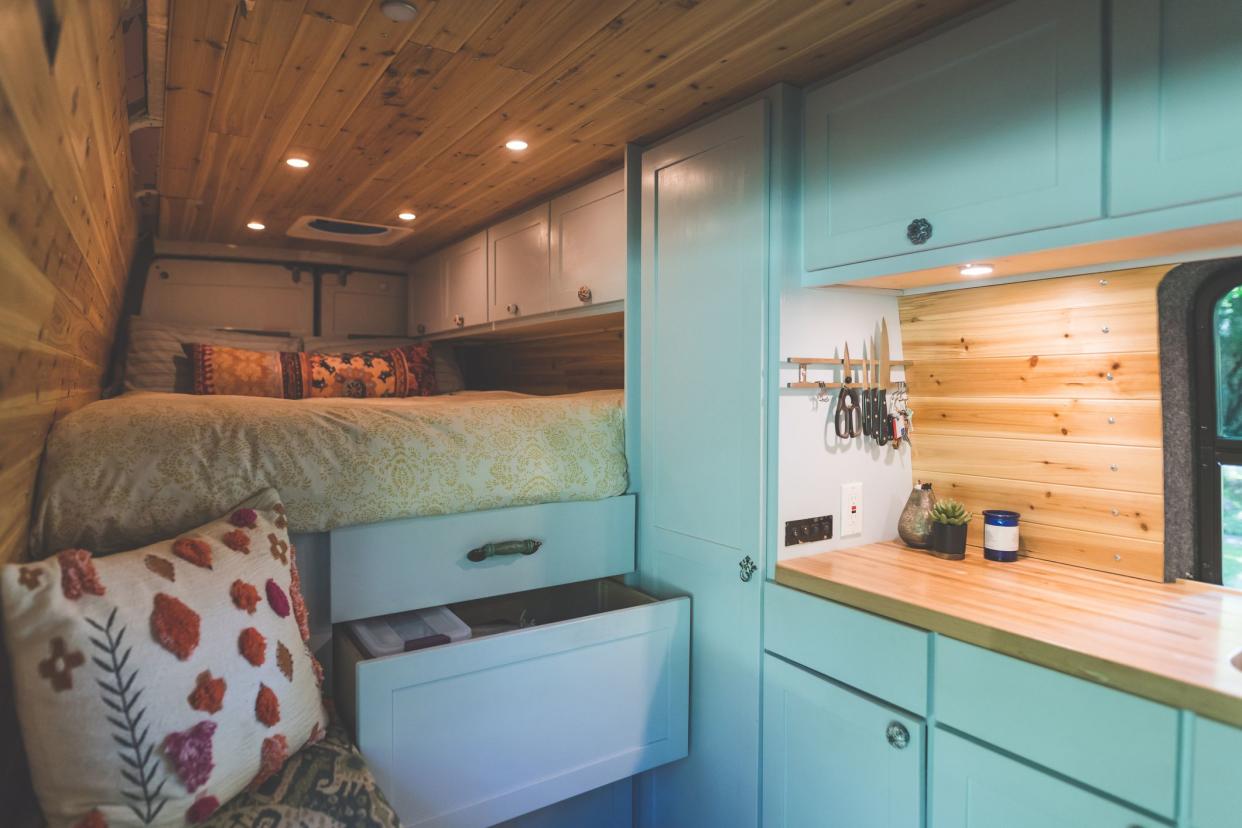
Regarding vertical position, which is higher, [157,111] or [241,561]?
[157,111]

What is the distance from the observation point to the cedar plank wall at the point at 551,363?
112 inches

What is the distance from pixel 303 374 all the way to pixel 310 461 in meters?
1.49

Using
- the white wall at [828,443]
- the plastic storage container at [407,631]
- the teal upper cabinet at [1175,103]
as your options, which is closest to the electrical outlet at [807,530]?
the white wall at [828,443]

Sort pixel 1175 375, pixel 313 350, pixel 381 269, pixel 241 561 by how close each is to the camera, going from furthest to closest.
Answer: pixel 381 269 → pixel 313 350 → pixel 1175 375 → pixel 241 561

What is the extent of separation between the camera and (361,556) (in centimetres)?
168

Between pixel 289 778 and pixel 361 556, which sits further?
pixel 361 556

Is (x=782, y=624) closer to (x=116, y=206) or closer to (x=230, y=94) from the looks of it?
(x=230, y=94)

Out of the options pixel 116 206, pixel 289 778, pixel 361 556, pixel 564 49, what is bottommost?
pixel 289 778

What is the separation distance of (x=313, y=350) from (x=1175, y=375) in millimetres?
3302

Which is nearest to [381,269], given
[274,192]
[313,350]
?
[313,350]

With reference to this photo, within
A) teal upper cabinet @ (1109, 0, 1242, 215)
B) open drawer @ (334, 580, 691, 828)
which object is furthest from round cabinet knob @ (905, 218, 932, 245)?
open drawer @ (334, 580, 691, 828)

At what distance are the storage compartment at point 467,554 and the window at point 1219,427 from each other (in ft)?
4.29

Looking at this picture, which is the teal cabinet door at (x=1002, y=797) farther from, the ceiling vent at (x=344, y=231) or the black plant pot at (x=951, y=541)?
the ceiling vent at (x=344, y=231)

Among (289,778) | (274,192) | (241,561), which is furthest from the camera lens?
(274,192)
